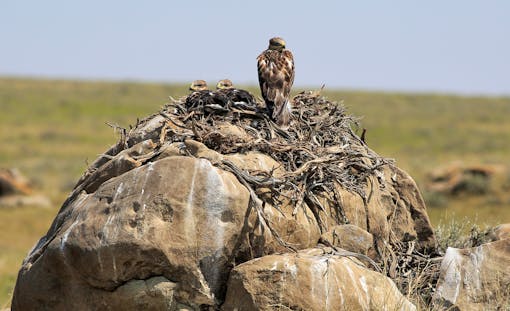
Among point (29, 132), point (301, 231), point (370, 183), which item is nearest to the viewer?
point (301, 231)

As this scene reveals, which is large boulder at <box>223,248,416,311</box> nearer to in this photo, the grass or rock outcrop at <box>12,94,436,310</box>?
rock outcrop at <box>12,94,436,310</box>

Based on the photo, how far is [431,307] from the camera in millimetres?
8484

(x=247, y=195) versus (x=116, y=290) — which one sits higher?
(x=247, y=195)

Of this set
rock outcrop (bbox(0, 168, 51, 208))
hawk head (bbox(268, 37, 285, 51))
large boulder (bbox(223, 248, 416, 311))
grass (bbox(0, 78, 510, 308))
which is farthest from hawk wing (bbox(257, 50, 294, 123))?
rock outcrop (bbox(0, 168, 51, 208))

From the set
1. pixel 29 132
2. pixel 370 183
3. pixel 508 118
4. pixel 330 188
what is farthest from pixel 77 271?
pixel 508 118

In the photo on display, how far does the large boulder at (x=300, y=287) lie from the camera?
24.0ft

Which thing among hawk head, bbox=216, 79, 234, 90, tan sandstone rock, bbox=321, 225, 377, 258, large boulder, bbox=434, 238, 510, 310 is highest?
hawk head, bbox=216, 79, 234, 90

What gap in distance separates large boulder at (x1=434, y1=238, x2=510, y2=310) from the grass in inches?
373

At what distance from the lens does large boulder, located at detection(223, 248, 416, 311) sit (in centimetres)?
730

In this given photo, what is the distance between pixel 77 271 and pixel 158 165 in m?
1.22

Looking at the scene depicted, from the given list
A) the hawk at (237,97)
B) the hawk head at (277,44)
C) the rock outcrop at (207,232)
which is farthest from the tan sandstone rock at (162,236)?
the hawk head at (277,44)

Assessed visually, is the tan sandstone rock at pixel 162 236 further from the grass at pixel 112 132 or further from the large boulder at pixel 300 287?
the grass at pixel 112 132

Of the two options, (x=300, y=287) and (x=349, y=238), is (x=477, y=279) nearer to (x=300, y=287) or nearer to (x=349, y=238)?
(x=349, y=238)

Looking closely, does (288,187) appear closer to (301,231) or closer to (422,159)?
(301,231)
